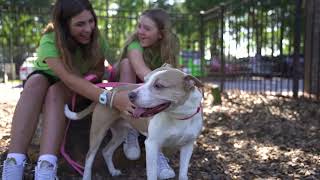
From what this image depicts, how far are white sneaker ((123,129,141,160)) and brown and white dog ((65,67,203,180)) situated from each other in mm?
214

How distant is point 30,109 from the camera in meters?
3.21

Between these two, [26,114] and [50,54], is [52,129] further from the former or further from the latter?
[50,54]

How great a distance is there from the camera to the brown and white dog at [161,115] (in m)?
2.70

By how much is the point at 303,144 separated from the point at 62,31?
8.41ft

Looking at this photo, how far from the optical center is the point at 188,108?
9.45 feet

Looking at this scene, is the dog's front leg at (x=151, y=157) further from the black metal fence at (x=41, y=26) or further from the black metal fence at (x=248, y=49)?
the black metal fence at (x=41, y=26)

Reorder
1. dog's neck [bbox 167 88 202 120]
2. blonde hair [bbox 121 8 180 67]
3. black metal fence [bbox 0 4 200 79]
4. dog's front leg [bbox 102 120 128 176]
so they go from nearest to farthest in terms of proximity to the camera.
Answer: dog's neck [bbox 167 88 202 120] → dog's front leg [bbox 102 120 128 176] → blonde hair [bbox 121 8 180 67] → black metal fence [bbox 0 4 200 79]

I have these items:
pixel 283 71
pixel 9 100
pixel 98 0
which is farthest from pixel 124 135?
pixel 98 0

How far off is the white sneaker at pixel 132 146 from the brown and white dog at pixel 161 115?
214 millimetres

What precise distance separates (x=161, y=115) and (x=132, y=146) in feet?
2.52

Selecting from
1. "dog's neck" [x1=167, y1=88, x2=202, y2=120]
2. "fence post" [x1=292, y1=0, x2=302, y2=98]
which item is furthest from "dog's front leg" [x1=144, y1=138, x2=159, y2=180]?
"fence post" [x1=292, y1=0, x2=302, y2=98]

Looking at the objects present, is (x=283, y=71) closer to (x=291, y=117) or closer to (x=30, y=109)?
(x=291, y=117)

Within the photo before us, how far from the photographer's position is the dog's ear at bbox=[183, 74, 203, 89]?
2756 millimetres

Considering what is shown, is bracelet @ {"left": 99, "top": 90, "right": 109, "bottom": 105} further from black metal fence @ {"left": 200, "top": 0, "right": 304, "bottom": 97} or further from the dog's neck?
black metal fence @ {"left": 200, "top": 0, "right": 304, "bottom": 97}
